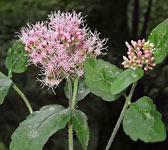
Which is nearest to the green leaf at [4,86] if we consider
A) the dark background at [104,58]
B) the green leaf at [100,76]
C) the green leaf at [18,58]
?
the green leaf at [18,58]

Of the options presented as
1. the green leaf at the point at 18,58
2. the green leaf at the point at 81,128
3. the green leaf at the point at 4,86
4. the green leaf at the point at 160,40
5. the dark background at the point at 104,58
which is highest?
the green leaf at the point at 160,40

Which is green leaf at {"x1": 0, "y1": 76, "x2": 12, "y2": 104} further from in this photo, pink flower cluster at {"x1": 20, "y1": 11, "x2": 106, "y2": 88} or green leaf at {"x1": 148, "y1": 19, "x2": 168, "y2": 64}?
green leaf at {"x1": 148, "y1": 19, "x2": 168, "y2": 64}

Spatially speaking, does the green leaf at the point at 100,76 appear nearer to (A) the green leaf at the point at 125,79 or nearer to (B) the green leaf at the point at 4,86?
(A) the green leaf at the point at 125,79

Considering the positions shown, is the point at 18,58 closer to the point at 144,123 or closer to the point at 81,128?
the point at 81,128

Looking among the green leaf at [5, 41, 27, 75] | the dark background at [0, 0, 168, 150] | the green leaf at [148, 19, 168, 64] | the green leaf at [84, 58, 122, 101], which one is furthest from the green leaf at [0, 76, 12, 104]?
the dark background at [0, 0, 168, 150]

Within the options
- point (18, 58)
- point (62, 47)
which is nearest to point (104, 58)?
point (18, 58)

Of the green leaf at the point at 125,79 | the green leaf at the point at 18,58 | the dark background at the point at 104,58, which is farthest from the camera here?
the dark background at the point at 104,58
